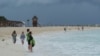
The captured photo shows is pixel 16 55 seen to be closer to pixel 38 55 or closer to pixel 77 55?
pixel 38 55

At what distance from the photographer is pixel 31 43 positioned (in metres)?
19.6

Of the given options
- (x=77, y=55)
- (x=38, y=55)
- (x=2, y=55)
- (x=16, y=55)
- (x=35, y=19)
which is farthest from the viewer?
(x=35, y=19)

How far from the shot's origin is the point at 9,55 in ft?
53.7

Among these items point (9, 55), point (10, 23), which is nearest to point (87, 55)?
point (9, 55)

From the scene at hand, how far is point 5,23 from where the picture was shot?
97.1 m

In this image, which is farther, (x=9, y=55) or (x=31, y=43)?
(x=31, y=43)

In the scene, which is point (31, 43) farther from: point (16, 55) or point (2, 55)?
point (2, 55)

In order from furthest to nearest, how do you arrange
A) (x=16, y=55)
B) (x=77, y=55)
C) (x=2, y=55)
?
1. (x=77, y=55)
2. (x=16, y=55)
3. (x=2, y=55)

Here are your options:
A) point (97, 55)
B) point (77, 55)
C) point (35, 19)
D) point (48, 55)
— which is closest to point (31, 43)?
point (48, 55)

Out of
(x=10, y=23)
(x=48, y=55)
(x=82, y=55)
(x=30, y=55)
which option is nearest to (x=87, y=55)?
(x=82, y=55)

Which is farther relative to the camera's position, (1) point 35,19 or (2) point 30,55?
(1) point 35,19

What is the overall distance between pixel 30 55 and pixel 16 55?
1.24m

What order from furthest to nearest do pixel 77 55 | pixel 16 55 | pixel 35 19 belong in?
pixel 35 19
pixel 77 55
pixel 16 55

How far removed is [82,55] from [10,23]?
8217 centimetres
